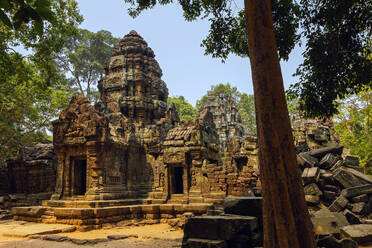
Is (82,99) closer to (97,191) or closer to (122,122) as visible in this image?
(122,122)

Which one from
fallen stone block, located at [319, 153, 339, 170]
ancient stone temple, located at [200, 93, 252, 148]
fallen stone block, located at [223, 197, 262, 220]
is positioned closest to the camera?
fallen stone block, located at [223, 197, 262, 220]

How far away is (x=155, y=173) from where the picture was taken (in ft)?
44.9

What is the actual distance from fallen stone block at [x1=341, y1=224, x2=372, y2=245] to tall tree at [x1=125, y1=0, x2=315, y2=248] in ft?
8.53

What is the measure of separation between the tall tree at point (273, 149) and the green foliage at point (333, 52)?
3218mm

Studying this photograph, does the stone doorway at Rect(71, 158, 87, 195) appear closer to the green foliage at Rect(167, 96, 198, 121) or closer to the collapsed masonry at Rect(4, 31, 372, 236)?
the collapsed masonry at Rect(4, 31, 372, 236)

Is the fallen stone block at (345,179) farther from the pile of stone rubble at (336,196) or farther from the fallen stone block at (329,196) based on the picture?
the fallen stone block at (329,196)

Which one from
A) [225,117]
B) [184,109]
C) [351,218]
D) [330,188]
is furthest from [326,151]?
[184,109]

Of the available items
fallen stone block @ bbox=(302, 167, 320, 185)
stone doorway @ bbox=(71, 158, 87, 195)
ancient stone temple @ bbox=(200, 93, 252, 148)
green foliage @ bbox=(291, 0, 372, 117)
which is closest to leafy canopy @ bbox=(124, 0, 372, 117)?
green foliage @ bbox=(291, 0, 372, 117)

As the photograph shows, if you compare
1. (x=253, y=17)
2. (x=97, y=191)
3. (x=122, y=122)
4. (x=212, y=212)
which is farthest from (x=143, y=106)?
(x=253, y=17)

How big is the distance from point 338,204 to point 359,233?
5.83 ft

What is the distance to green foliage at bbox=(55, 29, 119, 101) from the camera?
33.7 metres

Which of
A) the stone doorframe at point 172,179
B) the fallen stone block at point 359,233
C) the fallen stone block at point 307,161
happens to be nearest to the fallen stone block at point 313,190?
the fallen stone block at point 307,161

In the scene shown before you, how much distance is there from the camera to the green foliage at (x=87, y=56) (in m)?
33.7

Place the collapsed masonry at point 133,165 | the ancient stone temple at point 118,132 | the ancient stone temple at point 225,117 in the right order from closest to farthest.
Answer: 1. the collapsed masonry at point 133,165
2. the ancient stone temple at point 118,132
3. the ancient stone temple at point 225,117
